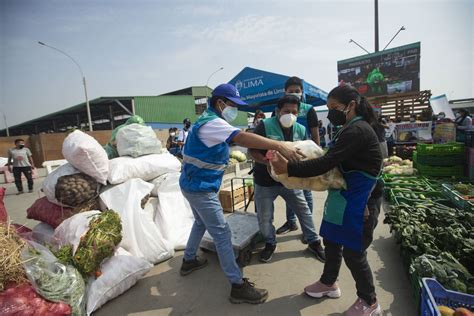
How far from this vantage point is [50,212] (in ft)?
10.3

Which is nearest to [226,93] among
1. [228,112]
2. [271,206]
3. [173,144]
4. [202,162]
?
[228,112]

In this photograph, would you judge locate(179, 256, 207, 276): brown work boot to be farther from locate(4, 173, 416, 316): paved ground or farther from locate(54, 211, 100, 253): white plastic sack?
locate(54, 211, 100, 253): white plastic sack

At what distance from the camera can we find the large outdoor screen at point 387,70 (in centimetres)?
1641

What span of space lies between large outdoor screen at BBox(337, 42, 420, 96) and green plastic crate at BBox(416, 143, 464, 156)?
45.2 ft

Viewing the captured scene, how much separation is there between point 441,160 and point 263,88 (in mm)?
4209

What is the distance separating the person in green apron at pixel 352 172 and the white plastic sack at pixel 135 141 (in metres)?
2.70

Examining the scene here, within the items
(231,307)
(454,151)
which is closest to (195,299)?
(231,307)

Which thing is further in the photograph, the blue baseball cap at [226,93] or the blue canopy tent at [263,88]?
the blue canopy tent at [263,88]

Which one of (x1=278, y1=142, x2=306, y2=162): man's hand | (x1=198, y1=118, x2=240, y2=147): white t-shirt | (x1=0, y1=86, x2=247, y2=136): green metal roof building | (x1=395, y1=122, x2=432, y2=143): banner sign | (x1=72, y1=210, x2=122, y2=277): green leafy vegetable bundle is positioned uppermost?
(x1=0, y1=86, x2=247, y2=136): green metal roof building

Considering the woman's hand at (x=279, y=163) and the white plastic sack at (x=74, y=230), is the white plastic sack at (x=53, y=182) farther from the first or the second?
the woman's hand at (x=279, y=163)

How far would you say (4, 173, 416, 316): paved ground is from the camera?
7.24 feet

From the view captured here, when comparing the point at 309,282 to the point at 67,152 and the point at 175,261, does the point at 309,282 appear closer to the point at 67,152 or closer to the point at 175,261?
the point at 175,261

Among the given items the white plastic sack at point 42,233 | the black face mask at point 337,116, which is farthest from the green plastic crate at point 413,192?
the white plastic sack at point 42,233

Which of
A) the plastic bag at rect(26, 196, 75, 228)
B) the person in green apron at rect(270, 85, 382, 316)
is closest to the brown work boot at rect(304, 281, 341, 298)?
the person in green apron at rect(270, 85, 382, 316)
